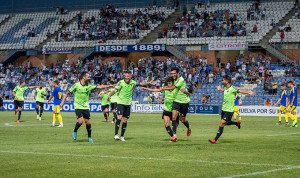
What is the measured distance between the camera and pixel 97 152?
1382cm

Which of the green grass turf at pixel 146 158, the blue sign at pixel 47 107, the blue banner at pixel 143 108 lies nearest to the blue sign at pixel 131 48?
the blue banner at pixel 143 108

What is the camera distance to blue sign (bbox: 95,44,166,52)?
55.7 metres

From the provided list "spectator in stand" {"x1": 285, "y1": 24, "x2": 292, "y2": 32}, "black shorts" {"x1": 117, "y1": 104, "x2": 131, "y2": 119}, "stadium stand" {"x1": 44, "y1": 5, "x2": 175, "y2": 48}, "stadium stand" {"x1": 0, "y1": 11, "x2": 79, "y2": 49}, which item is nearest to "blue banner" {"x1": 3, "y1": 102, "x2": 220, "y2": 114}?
"stadium stand" {"x1": 44, "y1": 5, "x2": 175, "y2": 48}

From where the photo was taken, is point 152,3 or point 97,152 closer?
point 97,152

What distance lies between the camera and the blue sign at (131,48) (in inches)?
2191

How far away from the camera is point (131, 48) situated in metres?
56.8

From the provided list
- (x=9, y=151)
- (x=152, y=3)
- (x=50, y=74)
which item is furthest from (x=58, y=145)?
(x=152, y=3)

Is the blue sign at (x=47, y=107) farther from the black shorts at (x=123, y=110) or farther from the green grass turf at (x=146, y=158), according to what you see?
the green grass turf at (x=146, y=158)

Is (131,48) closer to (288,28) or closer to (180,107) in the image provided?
(288,28)

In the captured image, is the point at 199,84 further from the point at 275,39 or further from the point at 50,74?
the point at 50,74

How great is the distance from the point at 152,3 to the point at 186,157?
2099 inches

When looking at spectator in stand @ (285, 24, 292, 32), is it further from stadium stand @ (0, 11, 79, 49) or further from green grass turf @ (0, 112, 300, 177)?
green grass turf @ (0, 112, 300, 177)

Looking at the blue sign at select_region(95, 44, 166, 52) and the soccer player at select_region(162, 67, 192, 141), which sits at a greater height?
the blue sign at select_region(95, 44, 166, 52)

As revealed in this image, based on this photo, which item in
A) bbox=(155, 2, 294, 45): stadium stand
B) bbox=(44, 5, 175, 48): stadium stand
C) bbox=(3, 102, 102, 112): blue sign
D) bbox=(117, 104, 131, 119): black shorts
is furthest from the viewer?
bbox=(44, 5, 175, 48): stadium stand
